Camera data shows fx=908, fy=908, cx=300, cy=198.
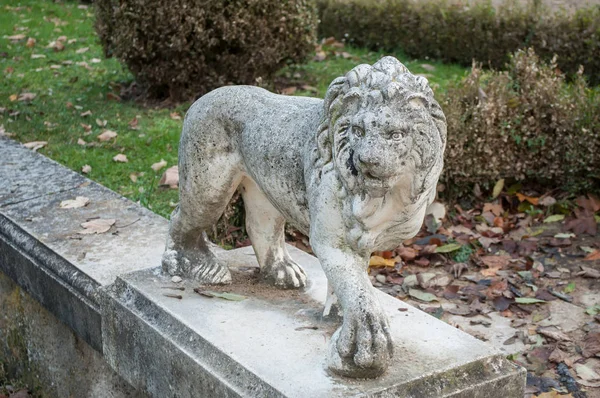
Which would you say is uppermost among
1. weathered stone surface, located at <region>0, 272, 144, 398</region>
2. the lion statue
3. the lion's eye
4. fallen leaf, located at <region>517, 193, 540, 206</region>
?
the lion's eye

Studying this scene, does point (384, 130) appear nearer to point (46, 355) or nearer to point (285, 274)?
point (285, 274)

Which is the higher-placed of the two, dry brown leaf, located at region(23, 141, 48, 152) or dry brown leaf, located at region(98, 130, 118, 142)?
dry brown leaf, located at region(98, 130, 118, 142)

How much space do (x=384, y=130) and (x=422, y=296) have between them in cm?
251

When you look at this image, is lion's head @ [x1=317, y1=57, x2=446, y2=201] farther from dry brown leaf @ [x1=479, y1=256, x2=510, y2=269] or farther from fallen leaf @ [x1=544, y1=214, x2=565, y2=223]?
fallen leaf @ [x1=544, y1=214, x2=565, y2=223]

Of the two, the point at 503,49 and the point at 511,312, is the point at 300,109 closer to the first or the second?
the point at 511,312

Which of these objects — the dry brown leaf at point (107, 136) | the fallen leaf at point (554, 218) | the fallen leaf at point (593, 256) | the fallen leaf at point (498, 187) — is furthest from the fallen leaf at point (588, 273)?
the dry brown leaf at point (107, 136)

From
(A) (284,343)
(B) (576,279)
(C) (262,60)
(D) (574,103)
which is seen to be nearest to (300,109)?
(A) (284,343)

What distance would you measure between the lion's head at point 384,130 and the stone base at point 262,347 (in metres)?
0.57

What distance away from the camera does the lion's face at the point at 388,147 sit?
2.51 m

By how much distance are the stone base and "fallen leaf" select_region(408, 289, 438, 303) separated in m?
1.40

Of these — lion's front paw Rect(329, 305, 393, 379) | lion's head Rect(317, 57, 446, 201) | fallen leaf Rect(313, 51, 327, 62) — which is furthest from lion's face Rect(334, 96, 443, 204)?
fallen leaf Rect(313, 51, 327, 62)

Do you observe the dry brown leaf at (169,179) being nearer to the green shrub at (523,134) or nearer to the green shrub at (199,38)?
the green shrub at (199,38)

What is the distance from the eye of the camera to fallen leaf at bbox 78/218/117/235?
169 inches

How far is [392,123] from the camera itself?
98.7 inches
